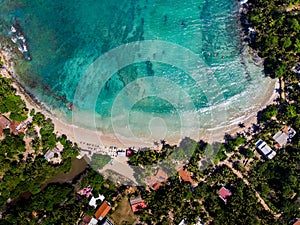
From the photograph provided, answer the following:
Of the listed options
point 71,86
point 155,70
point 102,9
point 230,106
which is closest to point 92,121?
point 71,86

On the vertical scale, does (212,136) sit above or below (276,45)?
below

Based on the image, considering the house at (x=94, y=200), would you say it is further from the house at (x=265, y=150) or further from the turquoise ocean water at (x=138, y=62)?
the house at (x=265, y=150)

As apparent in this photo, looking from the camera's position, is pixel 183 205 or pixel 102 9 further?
pixel 102 9

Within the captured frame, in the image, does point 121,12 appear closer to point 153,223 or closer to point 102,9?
point 102,9

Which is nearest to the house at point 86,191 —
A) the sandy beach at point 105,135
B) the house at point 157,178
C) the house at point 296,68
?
the sandy beach at point 105,135

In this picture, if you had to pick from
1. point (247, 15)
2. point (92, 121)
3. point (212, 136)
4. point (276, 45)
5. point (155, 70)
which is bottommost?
point (92, 121)
